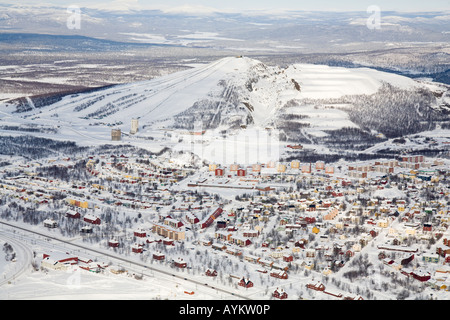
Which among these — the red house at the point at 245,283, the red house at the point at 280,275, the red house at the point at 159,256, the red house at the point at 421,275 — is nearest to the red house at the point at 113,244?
the red house at the point at 159,256

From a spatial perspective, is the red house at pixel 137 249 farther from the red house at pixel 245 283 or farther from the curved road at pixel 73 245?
the red house at pixel 245 283

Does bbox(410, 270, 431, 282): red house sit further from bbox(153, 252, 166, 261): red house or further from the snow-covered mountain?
the snow-covered mountain

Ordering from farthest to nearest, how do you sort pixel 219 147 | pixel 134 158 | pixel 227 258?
pixel 219 147, pixel 134 158, pixel 227 258

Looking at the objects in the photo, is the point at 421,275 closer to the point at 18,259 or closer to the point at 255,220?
the point at 255,220

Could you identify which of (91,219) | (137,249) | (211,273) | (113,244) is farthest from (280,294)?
(91,219)

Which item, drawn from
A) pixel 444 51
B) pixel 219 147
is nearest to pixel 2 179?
pixel 219 147

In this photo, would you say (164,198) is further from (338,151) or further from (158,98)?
(158,98)
